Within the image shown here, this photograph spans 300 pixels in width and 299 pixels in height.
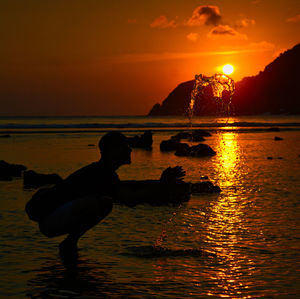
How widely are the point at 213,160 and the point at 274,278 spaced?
669 inches

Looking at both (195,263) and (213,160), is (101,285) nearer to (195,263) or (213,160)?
(195,263)

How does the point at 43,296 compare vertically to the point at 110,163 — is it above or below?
below

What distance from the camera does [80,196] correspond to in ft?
23.8

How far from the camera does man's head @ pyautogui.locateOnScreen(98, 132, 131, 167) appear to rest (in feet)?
23.6

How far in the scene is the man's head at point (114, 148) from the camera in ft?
23.6

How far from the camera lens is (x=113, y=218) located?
1063 centimetres

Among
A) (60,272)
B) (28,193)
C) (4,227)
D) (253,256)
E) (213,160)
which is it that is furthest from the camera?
(213,160)

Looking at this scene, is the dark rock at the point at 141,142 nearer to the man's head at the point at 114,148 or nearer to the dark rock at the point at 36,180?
the dark rock at the point at 36,180

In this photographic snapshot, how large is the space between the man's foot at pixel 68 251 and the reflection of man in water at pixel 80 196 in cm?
33

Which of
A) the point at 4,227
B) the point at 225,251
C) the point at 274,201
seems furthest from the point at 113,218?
the point at 274,201

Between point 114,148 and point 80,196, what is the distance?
2.60 feet

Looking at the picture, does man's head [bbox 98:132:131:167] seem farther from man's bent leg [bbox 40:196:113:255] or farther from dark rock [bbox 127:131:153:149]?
dark rock [bbox 127:131:153:149]

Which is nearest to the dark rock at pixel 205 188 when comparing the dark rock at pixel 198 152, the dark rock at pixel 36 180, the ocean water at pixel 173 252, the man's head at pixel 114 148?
the ocean water at pixel 173 252

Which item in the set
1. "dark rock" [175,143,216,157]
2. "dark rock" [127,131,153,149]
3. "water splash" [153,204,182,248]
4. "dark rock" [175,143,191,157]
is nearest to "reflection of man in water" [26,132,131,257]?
"water splash" [153,204,182,248]
